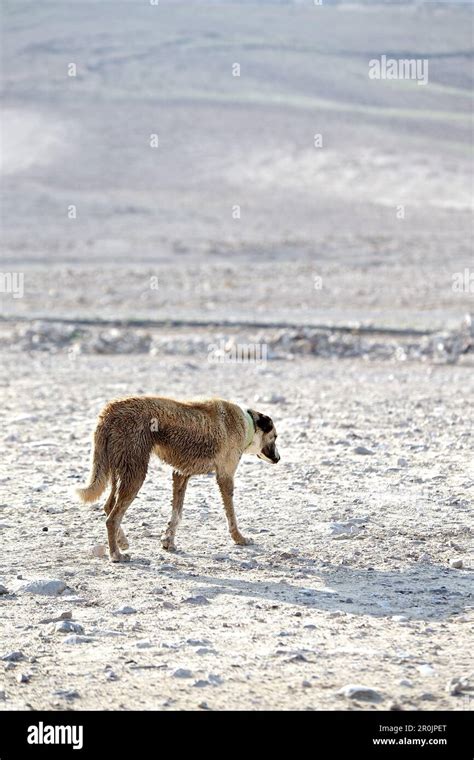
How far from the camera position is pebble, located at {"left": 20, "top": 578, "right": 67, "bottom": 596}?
7.38 m

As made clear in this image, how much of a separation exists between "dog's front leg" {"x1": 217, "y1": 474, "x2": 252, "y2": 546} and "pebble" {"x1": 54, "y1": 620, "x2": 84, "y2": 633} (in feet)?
6.22

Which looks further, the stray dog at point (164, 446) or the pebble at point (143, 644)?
the stray dog at point (164, 446)

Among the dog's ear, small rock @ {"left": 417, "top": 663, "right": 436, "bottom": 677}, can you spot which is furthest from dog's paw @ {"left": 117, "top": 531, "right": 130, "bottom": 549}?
small rock @ {"left": 417, "top": 663, "right": 436, "bottom": 677}

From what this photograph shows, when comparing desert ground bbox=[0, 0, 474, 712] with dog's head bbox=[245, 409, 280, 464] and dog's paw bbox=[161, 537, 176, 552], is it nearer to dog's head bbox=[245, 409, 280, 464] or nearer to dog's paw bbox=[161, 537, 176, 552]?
dog's paw bbox=[161, 537, 176, 552]

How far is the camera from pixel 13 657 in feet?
20.7

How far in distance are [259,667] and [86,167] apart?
49.7 m

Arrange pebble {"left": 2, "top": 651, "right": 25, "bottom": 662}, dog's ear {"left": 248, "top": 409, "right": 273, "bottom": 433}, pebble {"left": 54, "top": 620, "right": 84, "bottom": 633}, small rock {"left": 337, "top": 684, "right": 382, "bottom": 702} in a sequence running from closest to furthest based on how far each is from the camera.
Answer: small rock {"left": 337, "top": 684, "right": 382, "bottom": 702} → pebble {"left": 2, "top": 651, "right": 25, "bottom": 662} → pebble {"left": 54, "top": 620, "right": 84, "bottom": 633} → dog's ear {"left": 248, "top": 409, "right": 273, "bottom": 433}

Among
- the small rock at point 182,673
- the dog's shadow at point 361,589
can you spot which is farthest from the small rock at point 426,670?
the small rock at point 182,673

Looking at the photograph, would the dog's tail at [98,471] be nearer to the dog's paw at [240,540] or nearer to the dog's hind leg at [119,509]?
the dog's hind leg at [119,509]

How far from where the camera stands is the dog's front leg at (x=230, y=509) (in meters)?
8.45

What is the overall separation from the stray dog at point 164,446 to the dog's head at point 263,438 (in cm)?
3

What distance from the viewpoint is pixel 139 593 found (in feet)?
24.3

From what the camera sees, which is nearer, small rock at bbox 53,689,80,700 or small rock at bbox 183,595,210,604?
small rock at bbox 53,689,80,700

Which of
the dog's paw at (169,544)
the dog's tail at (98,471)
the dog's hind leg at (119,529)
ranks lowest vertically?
A: the dog's paw at (169,544)
